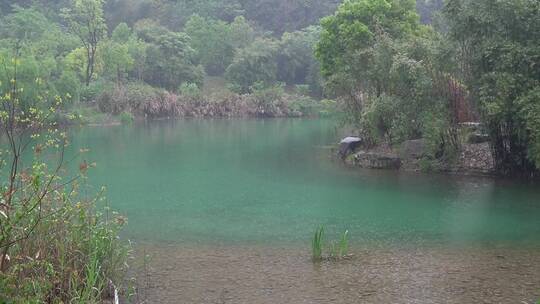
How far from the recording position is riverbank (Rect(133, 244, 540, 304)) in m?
10.2

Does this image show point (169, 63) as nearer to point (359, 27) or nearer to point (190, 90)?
point (190, 90)

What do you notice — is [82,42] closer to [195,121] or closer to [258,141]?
[195,121]

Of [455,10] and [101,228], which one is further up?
[455,10]

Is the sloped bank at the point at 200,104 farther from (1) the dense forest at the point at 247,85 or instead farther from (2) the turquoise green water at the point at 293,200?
(2) the turquoise green water at the point at 293,200

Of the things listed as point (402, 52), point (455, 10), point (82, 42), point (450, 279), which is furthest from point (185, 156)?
point (82, 42)

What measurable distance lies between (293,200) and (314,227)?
3.69 meters

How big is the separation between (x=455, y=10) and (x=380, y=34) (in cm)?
676

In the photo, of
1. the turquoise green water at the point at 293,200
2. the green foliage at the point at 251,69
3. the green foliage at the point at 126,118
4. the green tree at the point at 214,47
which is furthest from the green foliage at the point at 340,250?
the green tree at the point at 214,47

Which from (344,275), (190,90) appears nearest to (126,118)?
(190,90)

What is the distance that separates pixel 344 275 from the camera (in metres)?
11.2

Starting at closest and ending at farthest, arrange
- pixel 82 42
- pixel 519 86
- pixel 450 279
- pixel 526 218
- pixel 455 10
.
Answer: pixel 450 279 → pixel 526 218 → pixel 519 86 → pixel 455 10 → pixel 82 42

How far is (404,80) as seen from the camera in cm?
2331

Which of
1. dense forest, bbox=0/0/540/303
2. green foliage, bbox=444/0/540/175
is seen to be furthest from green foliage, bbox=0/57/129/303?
green foliage, bbox=444/0/540/175

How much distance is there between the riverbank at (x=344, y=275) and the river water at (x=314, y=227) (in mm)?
32
